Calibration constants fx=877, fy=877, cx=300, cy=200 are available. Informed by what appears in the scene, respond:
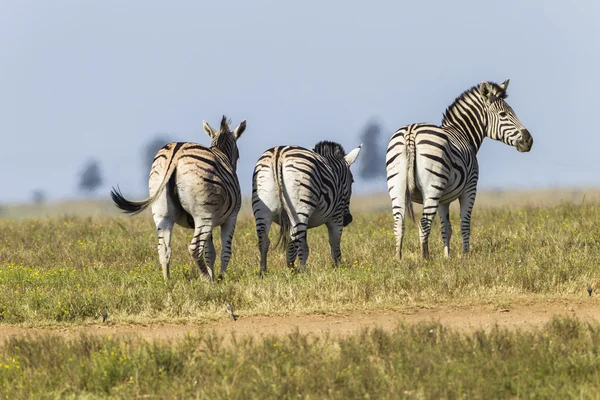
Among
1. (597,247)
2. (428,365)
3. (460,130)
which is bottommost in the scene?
(428,365)

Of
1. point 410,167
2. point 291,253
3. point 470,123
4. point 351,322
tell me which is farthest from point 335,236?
point 351,322

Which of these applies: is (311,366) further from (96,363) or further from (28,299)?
(28,299)

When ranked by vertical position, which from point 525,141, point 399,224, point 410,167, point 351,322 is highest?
point 525,141

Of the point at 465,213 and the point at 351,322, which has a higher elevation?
the point at 465,213

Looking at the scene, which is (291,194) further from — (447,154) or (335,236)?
(447,154)

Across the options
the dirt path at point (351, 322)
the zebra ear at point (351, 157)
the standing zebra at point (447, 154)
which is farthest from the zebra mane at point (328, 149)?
the dirt path at point (351, 322)

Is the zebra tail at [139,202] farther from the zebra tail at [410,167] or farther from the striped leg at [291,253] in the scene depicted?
the zebra tail at [410,167]

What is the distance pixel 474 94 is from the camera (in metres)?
16.3

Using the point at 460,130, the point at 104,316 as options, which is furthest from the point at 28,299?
the point at 460,130

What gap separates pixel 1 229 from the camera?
66.6ft

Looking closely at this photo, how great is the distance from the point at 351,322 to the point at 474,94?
721 centimetres

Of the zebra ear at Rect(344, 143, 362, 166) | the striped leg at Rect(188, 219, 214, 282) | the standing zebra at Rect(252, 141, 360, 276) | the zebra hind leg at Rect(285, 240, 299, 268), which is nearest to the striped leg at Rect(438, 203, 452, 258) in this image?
the zebra ear at Rect(344, 143, 362, 166)

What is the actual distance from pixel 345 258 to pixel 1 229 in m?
9.13

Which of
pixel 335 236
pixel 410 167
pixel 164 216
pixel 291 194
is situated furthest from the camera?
pixel 335 236
